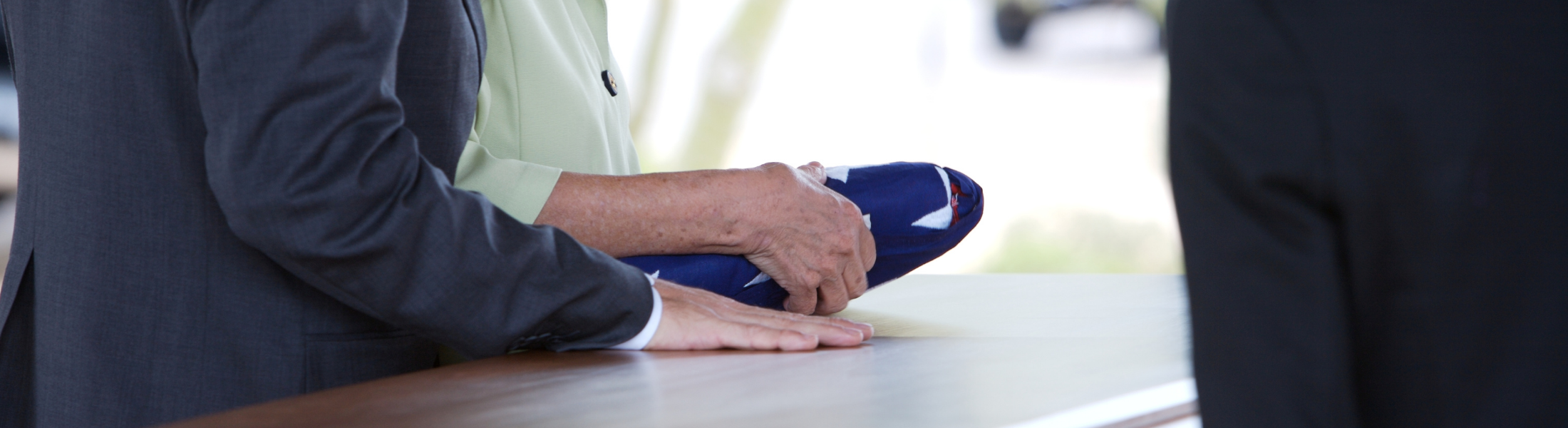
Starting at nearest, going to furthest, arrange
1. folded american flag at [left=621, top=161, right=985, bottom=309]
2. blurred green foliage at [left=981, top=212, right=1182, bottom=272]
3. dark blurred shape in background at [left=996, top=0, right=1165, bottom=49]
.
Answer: folded american flag at [left=621, top=161, right=985, bottom=309]
dark blurred shape in background at [left=996, top=0, right=1165, bottom=49]
blurred green foliage at [left=981, top=212, right=1182, bottom=272]

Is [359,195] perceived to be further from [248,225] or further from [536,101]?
[536,101]

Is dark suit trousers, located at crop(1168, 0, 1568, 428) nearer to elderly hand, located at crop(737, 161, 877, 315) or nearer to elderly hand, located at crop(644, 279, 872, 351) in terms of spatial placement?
elderly hand, located at crop(644, 279, 872, 351)

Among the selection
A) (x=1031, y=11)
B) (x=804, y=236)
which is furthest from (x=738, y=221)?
(x=1031, y=11)

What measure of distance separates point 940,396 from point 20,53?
26.6 inches

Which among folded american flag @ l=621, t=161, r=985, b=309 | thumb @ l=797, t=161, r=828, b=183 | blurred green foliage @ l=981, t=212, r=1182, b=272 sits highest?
thumb @ l=797, t=161, r=828, b=183

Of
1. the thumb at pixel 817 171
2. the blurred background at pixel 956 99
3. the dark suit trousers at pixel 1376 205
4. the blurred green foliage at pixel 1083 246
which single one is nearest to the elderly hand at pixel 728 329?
the thumb at pixel 817 171

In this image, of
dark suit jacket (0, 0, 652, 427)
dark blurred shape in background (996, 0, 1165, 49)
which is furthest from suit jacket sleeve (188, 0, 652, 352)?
dark blurred shape in background (996, 0, 1165, 49)

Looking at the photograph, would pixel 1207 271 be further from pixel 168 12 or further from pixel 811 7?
pixel 811 7

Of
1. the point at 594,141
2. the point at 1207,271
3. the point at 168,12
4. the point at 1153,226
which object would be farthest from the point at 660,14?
the point at 1207,271

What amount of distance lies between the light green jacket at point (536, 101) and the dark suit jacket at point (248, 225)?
0.14m

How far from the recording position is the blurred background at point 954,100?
442cm

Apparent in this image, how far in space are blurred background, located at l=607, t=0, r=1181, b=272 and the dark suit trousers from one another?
13.5 ft

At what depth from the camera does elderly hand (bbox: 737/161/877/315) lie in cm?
99

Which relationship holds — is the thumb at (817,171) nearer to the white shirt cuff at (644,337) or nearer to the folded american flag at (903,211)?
the folded american flag at (903,211)
